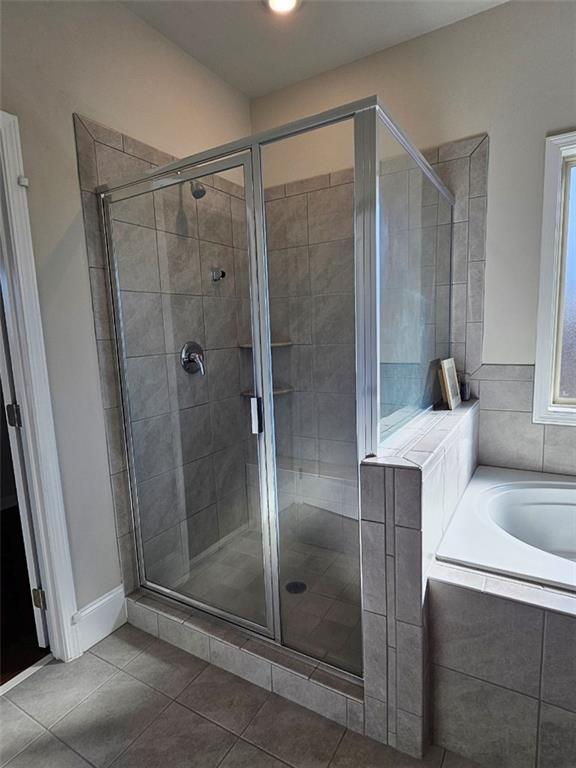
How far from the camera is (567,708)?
1.14 m

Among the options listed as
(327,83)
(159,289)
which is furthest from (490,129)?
(159,289)

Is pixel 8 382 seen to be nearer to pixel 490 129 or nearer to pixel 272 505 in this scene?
pixel 272 505

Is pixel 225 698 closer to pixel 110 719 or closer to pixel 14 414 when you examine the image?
pixel 110 719

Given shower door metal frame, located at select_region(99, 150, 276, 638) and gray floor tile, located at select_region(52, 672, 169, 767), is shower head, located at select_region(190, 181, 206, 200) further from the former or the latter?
gray floor tile, located at select_region(52, 672, 169, 767)

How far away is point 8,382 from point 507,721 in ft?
6.63

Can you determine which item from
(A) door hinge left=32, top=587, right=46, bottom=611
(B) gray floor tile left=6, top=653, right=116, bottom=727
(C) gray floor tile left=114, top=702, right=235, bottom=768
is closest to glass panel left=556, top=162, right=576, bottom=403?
(C) gray floor tile left=114, top=702, right=235, bottom=768

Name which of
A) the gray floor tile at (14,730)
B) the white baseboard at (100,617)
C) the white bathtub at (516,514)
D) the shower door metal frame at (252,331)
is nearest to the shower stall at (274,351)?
the shower door metal frame at (252,331)

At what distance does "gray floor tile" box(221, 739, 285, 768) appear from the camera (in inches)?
50.7

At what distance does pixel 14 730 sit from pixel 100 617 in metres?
0.45

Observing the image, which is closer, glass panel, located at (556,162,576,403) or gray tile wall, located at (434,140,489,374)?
glass panel, located at (556,162,576,403)

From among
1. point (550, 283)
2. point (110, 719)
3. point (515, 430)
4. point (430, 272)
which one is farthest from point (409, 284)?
point (110, 719)

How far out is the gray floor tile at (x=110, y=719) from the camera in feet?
4.50

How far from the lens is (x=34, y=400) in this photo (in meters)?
1.57

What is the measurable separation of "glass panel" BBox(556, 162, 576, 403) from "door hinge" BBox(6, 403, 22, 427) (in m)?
2.44
